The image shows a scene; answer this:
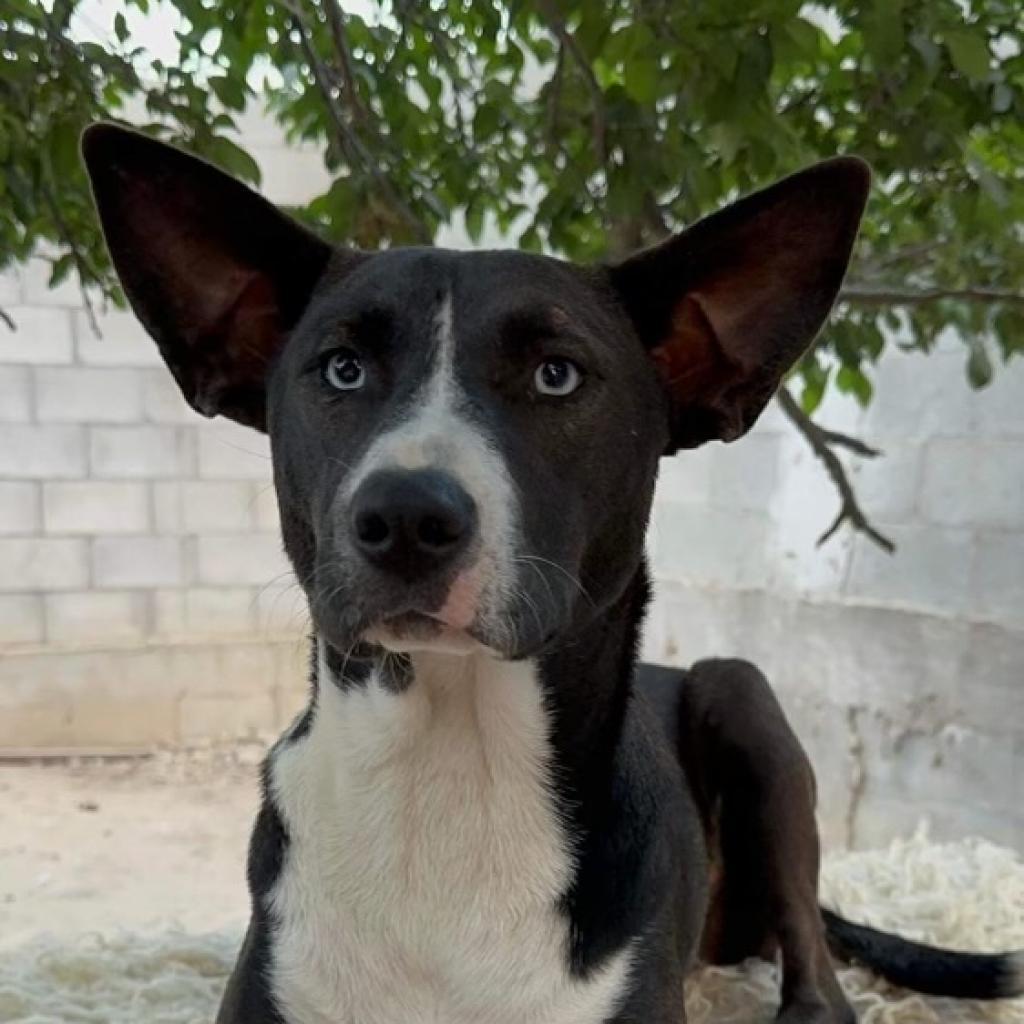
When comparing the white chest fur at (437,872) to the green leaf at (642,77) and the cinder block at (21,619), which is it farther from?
the cinder block at (21,619)

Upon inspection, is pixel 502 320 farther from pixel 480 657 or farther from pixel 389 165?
pixel 389 165

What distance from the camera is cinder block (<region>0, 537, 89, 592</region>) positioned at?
12.6 feet

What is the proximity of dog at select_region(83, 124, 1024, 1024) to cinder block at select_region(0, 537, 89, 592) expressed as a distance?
2718 millimetres

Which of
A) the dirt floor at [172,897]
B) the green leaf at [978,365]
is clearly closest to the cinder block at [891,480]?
the dirt floor at [172,897]

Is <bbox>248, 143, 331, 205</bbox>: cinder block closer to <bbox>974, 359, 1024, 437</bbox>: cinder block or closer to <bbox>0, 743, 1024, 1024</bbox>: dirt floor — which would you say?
<bbox>0, 743, 1024, 1024</bbox>: dirt floor

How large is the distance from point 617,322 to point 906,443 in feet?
6.52

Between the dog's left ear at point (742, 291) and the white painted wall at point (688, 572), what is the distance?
176cm

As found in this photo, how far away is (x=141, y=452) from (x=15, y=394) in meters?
0.39

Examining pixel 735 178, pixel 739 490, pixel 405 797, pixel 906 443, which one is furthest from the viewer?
pixel 739 490

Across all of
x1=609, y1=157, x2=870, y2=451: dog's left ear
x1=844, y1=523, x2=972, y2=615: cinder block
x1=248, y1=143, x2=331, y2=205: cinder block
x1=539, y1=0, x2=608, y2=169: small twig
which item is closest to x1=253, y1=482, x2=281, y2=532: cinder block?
x1=248, y1=143, x2=331, y2=205: cinder block

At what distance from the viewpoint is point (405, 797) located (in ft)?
4.20

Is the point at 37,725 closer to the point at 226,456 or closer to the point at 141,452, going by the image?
the point at 141,452

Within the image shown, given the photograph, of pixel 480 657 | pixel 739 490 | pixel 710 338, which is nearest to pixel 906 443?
pixel 739 490

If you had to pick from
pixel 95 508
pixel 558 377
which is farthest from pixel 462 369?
pixel 95 508
